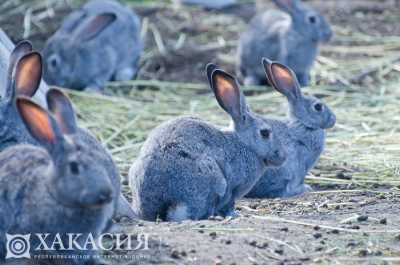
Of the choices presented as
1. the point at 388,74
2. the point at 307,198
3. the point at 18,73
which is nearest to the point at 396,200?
the point at 307,198

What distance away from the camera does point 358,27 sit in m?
13.2

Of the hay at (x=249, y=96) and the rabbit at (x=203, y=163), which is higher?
the rabbit at (x=203, y=163)

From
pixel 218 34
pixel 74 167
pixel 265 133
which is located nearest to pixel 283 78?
pixel 265 133

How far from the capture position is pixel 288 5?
1160cm

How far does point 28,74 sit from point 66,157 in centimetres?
117

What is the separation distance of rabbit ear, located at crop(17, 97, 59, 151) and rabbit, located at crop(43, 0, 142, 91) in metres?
6.00

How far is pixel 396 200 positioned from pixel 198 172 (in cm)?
141

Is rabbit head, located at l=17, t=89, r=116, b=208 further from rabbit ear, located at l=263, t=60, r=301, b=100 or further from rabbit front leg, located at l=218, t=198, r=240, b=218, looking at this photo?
rabbit ear, located at l=263, t=60, r=301, b=100

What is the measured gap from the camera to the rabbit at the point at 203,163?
6.40 m

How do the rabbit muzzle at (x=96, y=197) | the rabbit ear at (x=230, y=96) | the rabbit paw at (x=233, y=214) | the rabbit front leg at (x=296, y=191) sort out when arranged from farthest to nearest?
1. the rabbit front leg at (x=296, y=191)
2. the rabbit ear at (x=230, y=96)
3. the rabbit paw at (x=233, y=214)
4. the rabbit muzzle at (x=96, y=197)

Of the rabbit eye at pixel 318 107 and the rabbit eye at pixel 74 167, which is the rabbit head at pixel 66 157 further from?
the rabbit eye at pixel 318 107

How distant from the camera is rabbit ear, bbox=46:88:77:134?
5227 millimetres

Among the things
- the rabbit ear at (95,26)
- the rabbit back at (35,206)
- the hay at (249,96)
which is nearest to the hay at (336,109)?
the hay at (249,96)

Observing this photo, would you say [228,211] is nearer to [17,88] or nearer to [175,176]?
[175,176]
